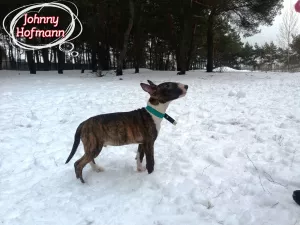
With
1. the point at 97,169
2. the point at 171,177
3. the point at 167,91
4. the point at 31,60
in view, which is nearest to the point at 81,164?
the point at 97,169

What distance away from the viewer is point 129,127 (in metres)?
4.00

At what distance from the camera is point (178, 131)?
6.31m

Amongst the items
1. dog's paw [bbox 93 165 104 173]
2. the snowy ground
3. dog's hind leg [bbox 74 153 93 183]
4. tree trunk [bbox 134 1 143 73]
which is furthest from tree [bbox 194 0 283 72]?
dog's hind leg [bbox 74 153 93 183]

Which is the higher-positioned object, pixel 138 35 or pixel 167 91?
pixel 138 35

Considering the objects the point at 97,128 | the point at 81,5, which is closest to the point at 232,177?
the point at 97,128

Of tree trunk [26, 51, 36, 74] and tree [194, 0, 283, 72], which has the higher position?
tree [194, 0, 283, 72]

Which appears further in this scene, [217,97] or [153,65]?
[153,65]

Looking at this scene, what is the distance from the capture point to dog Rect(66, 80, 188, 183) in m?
3.93

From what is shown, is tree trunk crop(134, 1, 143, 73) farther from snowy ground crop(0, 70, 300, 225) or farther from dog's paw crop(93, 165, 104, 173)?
dog's paw crop(93, 165, 104, 173)

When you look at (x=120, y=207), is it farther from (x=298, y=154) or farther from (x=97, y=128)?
(x=298, y=154)

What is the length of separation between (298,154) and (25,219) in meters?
4.25

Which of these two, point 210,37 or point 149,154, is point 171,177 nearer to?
point 149,154

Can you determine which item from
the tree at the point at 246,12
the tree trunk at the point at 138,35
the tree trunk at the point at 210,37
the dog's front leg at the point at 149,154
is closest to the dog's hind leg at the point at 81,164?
the dog's front leg at the point at 149,154

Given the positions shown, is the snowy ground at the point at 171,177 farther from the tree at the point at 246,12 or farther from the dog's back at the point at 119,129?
the tree at the point at 246,12
